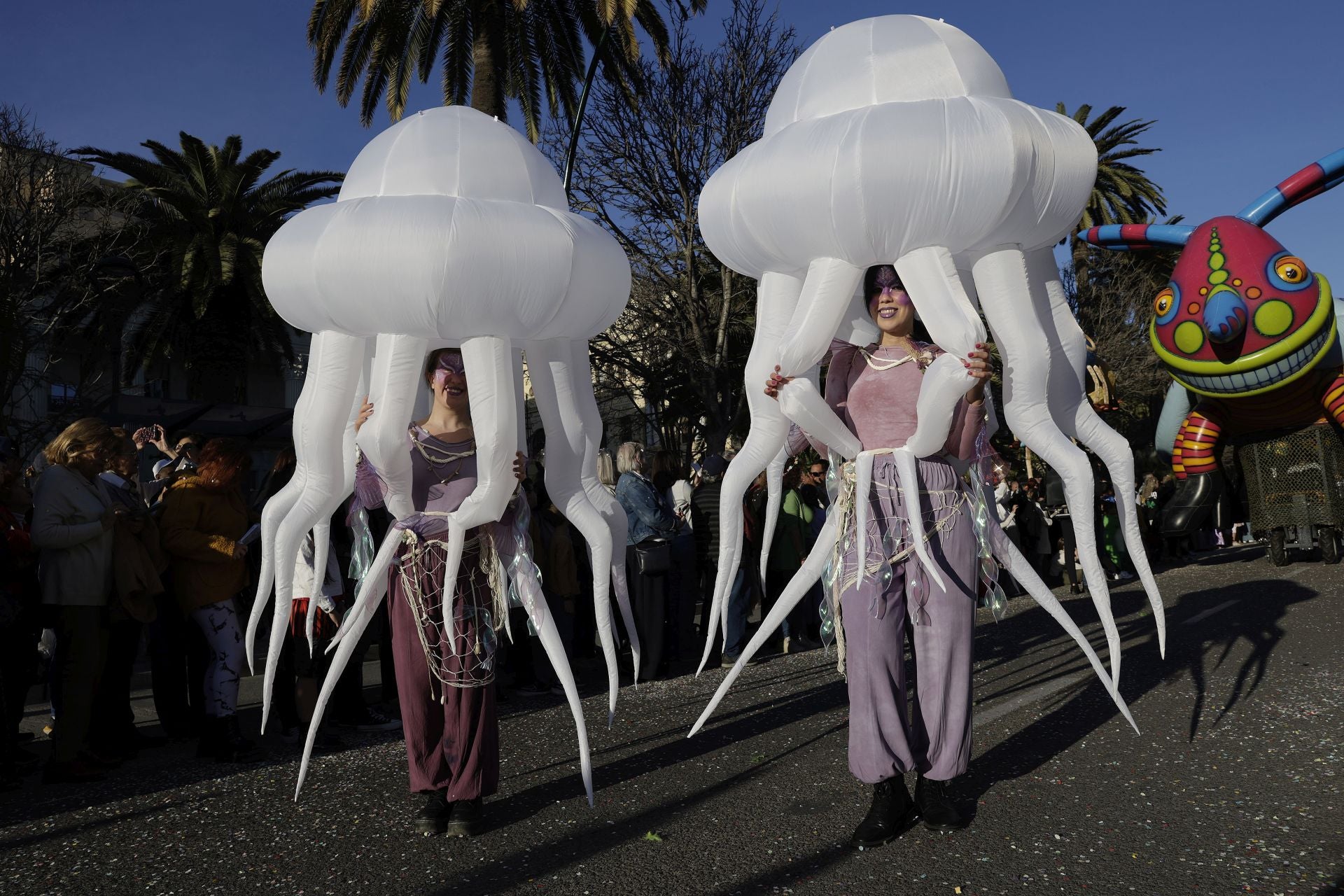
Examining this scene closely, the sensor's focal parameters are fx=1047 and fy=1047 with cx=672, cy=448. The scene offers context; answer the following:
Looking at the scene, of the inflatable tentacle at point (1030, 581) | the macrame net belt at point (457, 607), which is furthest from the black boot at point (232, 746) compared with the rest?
the inflatable tentacle at point (1030, 581)

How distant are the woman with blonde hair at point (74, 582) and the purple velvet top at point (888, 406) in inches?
144

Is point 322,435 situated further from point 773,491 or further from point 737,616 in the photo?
point 737,616

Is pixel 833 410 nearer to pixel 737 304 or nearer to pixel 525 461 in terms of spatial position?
pixel 525 461

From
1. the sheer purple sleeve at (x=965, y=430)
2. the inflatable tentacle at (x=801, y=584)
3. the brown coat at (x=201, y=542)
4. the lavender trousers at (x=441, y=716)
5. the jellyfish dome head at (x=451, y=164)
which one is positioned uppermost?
the jellyfish dome head at (x=451, y=164)

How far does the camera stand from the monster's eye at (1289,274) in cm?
1048

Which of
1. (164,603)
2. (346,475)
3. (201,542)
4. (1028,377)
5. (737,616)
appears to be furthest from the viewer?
(737,616)

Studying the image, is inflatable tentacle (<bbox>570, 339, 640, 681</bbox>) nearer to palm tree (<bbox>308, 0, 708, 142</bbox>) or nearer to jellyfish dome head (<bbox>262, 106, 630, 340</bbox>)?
jellyfish dome head (<bbox>262, 106, 630, 340</bbox>)

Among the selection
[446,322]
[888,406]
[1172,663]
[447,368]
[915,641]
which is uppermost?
[446,322]

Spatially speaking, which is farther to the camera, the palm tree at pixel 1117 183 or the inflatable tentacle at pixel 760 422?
the palm tree at pixel 1117 183

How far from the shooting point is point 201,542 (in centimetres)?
559

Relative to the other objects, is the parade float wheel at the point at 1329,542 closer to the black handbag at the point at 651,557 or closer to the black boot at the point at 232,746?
the black handbag at the point at 651,557

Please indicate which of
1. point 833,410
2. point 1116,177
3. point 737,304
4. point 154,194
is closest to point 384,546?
point 833,410

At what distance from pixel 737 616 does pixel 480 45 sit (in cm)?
937

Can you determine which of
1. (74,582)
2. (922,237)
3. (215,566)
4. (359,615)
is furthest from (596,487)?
(74,582)
